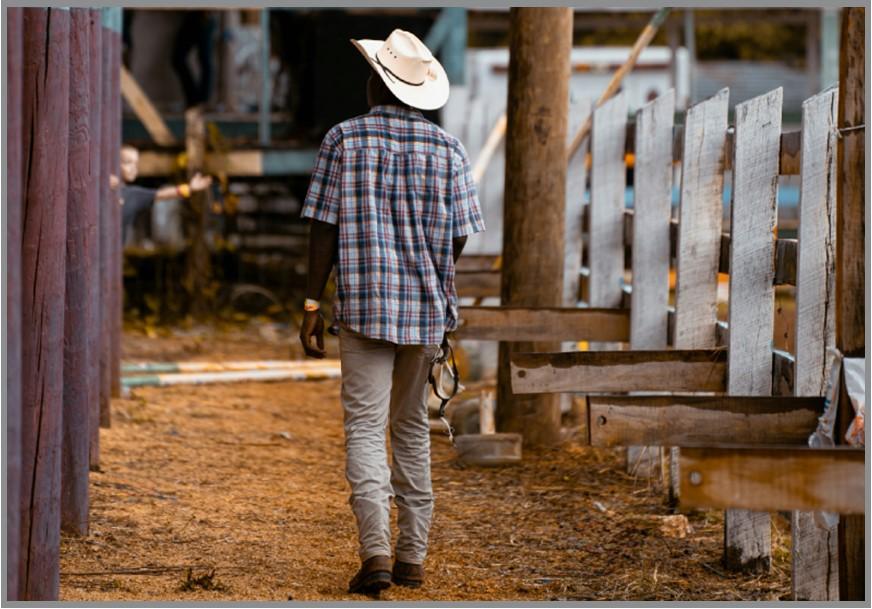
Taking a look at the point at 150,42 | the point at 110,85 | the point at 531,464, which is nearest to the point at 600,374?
the point at 531,464

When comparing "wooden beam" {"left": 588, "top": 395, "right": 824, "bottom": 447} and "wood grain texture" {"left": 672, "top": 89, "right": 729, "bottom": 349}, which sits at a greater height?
"wood grain texture" {"left": 672, "top": 89, "right": 729, "bottom": 349}

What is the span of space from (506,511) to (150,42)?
11748 millimetres

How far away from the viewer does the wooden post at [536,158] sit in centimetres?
795

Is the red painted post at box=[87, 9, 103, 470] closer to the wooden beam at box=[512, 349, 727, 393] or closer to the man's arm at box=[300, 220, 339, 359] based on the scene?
the man's arm at box=[300, 220, 339, 359]

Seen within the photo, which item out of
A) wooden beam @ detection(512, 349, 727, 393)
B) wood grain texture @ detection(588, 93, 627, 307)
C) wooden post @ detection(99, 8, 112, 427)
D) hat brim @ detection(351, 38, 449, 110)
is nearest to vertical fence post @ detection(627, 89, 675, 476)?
wood grain texture @ detection(588, 93, 627, 307)

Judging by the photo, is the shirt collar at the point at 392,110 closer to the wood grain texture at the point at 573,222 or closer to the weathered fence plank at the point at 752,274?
the weathered fence plank at the point at 752,274

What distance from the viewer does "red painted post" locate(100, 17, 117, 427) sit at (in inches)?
312

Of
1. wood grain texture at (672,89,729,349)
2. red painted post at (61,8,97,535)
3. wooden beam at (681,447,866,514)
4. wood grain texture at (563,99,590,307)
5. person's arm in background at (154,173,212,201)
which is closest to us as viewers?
wooden beam at (681,447,866,514)

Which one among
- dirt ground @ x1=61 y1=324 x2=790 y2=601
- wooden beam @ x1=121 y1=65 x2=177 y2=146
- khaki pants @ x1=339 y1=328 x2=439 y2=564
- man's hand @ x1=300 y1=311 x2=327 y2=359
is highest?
wooden beam @ x1=121 y1=65 x2=177 y2=146

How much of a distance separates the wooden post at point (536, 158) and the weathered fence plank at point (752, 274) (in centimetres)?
236

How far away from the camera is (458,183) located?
5.27 meters

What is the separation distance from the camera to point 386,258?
5129 millimetres

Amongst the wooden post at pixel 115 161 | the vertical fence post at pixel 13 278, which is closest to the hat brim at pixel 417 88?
the vertical fence post at pixel 13 278

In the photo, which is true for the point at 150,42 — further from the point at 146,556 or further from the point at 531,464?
the point at 146,556
